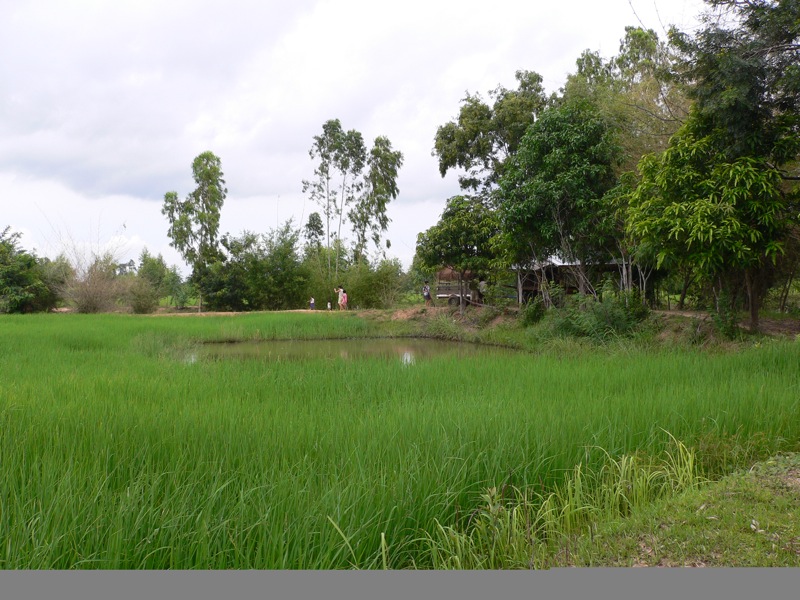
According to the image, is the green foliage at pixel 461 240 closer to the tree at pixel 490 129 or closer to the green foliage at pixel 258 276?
the tree at pixel 490 129

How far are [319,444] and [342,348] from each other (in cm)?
977

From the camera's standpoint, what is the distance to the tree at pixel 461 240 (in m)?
16.3

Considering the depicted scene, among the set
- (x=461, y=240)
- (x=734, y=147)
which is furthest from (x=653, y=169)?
(x=461, y=240)

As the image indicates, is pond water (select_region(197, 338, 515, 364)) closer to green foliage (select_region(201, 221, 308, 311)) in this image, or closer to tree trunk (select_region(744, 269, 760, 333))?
tree trunk (select_region(744, 269, 760, 333))

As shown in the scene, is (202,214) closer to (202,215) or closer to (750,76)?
(202,215)

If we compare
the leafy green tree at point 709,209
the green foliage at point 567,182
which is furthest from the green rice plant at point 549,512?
the green foliage at point 567,182

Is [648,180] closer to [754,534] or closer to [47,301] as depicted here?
[754,534]

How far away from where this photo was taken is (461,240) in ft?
53.6

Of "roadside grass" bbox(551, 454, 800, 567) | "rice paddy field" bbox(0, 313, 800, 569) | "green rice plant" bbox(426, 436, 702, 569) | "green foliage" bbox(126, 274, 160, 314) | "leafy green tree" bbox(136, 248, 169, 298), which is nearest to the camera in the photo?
"rice paddy field" bbox(0, 313, 800, 569)

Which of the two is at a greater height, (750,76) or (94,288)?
(750,76)

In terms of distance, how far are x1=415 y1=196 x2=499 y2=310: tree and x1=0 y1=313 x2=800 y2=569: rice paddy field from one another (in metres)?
9.47

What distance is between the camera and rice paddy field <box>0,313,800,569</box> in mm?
2162

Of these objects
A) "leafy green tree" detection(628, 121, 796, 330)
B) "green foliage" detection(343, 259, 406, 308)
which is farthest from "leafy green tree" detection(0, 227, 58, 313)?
"leafy green tree" detection(628, 121, 796, 330)

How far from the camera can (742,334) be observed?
8625 millimetres
